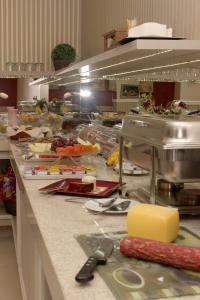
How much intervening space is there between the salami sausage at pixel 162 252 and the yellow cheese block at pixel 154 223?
68mm

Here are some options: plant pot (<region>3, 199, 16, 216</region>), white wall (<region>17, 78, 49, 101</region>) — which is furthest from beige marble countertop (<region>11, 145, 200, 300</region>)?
white wall (<region>17, 78, 49, 101</region>)

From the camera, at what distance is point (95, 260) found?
0.95 metres

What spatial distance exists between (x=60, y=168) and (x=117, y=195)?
402 mm

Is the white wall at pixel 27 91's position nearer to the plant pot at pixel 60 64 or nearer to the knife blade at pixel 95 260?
the plant pot at pixel 60 64

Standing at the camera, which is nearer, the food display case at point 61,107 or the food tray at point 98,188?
the food tray at point 98,188

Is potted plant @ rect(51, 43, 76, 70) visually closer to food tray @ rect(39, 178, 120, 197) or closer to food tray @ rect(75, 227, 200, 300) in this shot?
food tray @ rect(39, 178, 120, 197)

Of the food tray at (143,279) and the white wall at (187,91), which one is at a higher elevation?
the white wall at (187,91)

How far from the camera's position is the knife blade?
873 millimetres

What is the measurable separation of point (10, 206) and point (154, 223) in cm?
267

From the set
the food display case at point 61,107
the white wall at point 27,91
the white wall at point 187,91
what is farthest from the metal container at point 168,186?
the white wall at point 27,91

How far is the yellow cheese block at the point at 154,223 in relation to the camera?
3.46 feet

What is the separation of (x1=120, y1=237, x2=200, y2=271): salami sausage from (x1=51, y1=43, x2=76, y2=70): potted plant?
14.4ft

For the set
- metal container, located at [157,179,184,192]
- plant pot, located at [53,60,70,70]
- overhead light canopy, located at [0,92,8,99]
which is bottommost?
metal container, located at [157,179,184,192]

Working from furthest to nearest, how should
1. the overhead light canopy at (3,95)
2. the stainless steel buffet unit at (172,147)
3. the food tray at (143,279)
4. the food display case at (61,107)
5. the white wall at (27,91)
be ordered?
the white wall at (27,91) → the overhead light canopy at (3,95) → the food display case at (61,107) → the stainless steel buffet unit at (172,147) → the food tray at (143,279)
